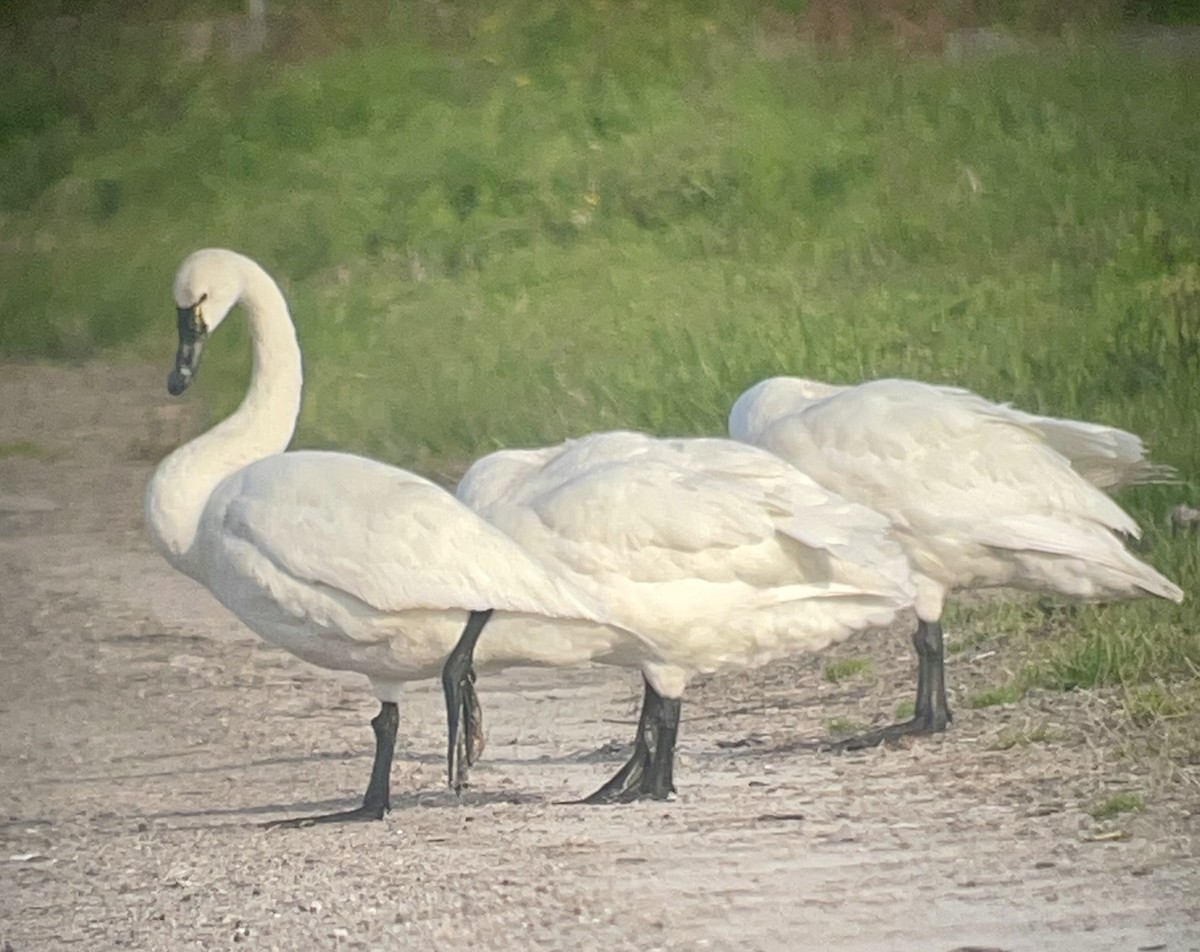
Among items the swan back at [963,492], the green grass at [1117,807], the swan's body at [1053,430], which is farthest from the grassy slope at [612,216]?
the green grass at [1117,807]

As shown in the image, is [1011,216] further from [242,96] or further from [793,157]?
[242,96]

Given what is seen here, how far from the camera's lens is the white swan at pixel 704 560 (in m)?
5.38

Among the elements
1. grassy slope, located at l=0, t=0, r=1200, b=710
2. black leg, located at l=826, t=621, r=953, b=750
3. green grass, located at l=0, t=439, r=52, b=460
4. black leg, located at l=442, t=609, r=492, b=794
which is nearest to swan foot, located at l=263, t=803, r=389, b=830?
black leg, located at l=442, t=609, r=492, b=794

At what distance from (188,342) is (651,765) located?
5.39 feet

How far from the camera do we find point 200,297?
636 cm

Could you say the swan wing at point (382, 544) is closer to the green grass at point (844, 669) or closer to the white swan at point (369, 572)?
the white swan at point (369, 572)

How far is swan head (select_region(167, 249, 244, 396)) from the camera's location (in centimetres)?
632

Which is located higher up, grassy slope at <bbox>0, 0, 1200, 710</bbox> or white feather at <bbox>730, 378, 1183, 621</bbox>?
white feather at <bbox>730, 378, 1183, 621</bbox>

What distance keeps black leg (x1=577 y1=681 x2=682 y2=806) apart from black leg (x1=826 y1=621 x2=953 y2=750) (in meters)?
0.56

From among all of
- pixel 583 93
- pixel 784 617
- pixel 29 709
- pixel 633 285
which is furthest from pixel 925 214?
pixel 784 617

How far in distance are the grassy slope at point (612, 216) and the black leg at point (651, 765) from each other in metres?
1.94

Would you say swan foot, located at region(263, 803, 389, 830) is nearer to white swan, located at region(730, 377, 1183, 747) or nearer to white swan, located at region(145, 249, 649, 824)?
white swan, located at region(145, 249, 649, 824)

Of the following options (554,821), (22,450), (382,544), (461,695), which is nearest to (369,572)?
(382,544)

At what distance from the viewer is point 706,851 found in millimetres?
4938
